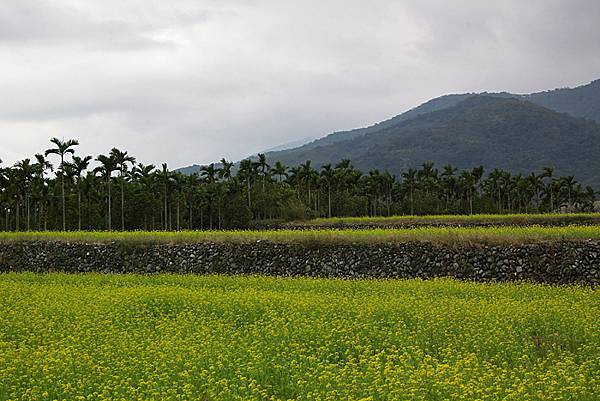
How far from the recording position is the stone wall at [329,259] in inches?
1032

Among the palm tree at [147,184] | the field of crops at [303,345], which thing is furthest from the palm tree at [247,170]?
the field of crops at [303,345]

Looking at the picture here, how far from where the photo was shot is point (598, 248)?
84.4ft

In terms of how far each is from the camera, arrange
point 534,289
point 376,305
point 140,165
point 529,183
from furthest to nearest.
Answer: point 529,183 < point 140,165 < point 534,289 < point 376,305

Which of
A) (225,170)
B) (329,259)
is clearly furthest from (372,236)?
(225,170)

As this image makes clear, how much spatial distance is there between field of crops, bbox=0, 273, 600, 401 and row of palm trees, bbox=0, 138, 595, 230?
1559 inches

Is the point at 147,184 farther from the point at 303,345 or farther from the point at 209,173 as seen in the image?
the point at 303,345

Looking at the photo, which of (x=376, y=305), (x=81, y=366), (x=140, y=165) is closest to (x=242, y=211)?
(x=140, y=165)

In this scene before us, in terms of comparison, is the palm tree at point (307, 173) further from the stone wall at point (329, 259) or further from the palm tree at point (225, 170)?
the stone wall at point (329, 259)

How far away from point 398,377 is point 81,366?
601 cm

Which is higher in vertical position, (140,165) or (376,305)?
(140,165)

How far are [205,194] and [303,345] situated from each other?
61.2 meters

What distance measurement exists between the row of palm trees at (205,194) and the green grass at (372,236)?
1890cm

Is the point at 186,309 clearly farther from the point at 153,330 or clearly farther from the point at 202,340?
the point at 202,340

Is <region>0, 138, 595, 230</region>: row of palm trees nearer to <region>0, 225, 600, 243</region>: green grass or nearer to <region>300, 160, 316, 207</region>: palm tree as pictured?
<region>300, 160, 316, 207</region>: palm tree
